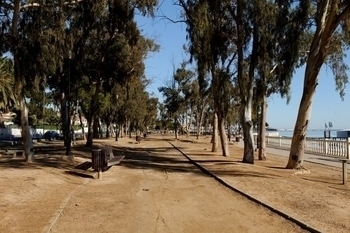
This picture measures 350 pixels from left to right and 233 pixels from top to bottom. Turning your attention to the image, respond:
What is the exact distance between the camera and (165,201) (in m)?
10.9

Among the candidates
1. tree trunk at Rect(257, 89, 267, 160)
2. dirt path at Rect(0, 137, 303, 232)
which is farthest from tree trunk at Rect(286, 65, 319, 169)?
tree trunk at Rect(257, 89, 267, 160)

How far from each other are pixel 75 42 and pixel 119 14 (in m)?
3.57

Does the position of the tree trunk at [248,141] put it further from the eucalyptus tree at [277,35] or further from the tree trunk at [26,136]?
the tree trunk at [26,136]

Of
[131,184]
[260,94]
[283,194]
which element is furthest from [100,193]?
[260,94]

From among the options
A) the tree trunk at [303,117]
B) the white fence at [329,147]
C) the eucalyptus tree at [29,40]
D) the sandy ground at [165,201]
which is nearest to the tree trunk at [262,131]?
the white fence at [329,147]

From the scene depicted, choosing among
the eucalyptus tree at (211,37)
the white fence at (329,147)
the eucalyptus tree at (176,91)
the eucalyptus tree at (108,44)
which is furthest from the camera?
the eucalyptus tree at (176,91)

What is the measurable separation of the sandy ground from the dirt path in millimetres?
18

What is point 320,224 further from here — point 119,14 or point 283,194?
point 119,14

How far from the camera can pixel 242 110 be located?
69.5 feet

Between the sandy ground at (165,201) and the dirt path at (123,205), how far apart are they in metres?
0.02

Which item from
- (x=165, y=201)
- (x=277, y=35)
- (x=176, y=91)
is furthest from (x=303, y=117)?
(x=176, y=91)

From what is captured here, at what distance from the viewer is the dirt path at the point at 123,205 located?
8102 millimetres

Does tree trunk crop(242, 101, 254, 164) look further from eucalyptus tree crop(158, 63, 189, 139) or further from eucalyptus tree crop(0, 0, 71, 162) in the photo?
eucalyptus tree crop(158, 63, 189, 139)

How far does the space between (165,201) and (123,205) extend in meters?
1.12
